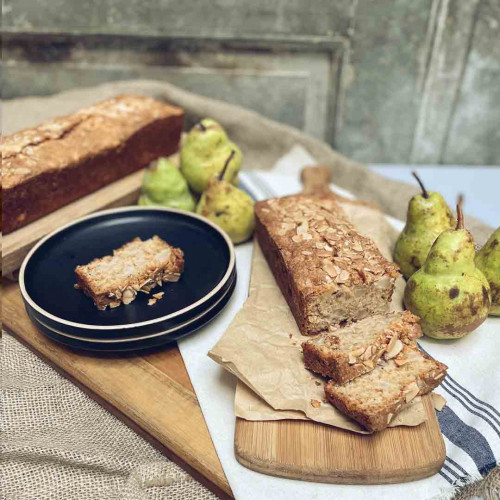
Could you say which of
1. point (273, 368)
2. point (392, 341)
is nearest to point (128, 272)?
point (273, 368)

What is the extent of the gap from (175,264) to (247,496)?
103 cm

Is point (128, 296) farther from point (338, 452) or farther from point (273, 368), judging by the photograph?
point (338, 452)

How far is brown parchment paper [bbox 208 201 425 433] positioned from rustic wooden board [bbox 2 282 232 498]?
220 mm

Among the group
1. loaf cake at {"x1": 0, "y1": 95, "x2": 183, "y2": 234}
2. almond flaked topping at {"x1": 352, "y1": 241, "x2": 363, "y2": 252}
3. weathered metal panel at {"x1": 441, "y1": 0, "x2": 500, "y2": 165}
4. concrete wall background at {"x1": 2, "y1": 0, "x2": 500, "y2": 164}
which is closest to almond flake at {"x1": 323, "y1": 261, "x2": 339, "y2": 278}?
almond flaked topping at {"x1": 352, "y1": 241, "x2": 363, "y2": 252}

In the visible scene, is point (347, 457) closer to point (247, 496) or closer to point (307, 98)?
point (247, 496)

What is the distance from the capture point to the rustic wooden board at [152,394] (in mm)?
1905

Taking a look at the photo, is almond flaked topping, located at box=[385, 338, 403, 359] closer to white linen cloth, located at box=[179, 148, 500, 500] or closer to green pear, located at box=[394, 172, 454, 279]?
white linen cloth, located at box=[179, 148, 500, 500]

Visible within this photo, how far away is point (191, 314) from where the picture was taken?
2.17 metres

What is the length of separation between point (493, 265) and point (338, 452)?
1083mm

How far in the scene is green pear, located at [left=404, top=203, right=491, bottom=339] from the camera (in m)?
2.12

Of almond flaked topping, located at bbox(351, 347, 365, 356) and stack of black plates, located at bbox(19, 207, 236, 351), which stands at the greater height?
almond flaked topping, located at bbox(351, 347, 365, 356)

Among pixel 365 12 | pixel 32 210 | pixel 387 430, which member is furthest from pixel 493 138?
pixel 32 210

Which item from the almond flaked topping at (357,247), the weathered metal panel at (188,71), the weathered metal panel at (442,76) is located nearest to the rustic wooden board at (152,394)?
the almond flaked topping at (357,247)

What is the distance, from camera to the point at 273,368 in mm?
1997
